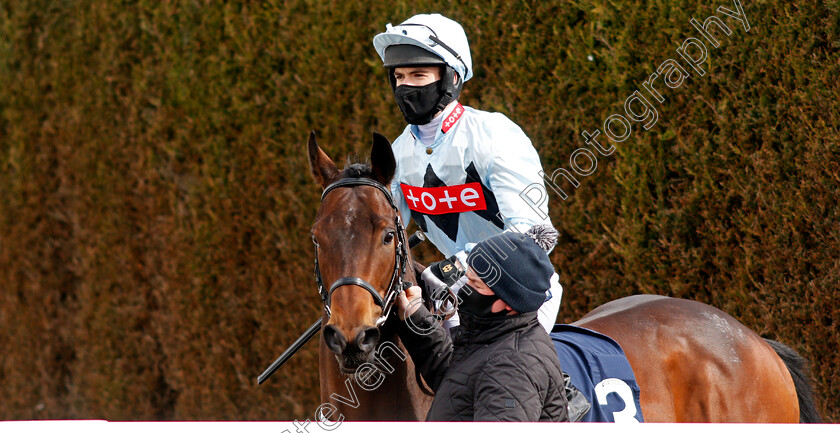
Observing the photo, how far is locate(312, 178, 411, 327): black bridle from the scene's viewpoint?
2.48 metres

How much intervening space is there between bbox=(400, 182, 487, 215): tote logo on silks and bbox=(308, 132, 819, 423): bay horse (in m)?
0.27

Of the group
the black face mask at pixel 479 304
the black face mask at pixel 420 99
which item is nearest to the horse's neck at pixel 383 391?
the black face mask at pixel 479 304

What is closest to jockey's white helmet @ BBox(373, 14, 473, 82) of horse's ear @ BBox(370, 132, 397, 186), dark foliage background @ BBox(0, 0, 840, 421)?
Result: horse's ear @ BBox(370, 132, 397, 186)

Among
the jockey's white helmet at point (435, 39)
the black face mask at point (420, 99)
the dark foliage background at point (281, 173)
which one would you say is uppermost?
the jockey's white helmet at point (435, 39)

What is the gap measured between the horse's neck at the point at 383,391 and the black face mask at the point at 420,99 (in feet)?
2.60

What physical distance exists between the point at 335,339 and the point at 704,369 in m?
1.55

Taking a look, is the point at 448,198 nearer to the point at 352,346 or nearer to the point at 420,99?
the point at 420,99

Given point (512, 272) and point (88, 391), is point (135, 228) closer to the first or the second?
point (88, 391)

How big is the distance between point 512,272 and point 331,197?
0.71 meters

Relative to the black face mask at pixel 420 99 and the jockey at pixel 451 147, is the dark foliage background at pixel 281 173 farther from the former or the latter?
the black face mask at pixel 420 99

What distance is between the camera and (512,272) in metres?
2.25

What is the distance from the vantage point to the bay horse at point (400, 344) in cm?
250

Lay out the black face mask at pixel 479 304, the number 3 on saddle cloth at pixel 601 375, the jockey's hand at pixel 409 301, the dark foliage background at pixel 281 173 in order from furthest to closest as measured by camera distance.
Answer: the dark foliage background at pixel 281 173 → the number 3 on saddle cloth at pixel 601 375 → the jockey's hand at pixel 409 301 → the black face mask at pixel 479 304

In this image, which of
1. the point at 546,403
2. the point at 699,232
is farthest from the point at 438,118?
the point at 699,232
